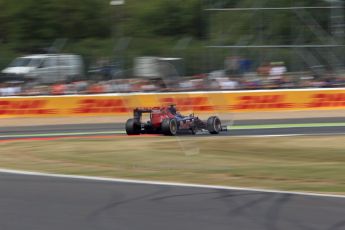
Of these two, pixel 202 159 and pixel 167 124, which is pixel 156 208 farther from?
pixel 167 124

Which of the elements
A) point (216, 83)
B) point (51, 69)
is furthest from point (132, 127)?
point (51, 69)

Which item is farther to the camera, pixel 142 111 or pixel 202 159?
pixel 142 111

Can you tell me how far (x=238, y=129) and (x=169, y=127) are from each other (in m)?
3.69

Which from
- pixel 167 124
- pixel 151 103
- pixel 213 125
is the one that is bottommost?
pixel 151 103

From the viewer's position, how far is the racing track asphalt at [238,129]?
20.6 metres

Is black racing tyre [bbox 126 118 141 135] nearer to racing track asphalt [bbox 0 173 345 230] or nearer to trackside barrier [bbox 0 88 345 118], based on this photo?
trackside barrier [bbox 0 88 345 118]

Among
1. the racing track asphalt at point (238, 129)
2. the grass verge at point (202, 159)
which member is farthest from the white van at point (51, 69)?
the grass verge at point (202, 159)

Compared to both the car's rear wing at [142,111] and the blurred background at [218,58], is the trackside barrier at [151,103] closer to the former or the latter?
the blurred background at [218,58]

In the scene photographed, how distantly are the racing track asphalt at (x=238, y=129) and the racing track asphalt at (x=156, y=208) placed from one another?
985 centimetres

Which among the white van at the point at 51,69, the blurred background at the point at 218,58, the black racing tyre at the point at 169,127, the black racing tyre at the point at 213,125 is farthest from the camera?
the white van at the point at 51,69

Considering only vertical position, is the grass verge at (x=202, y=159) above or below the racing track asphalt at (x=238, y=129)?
above

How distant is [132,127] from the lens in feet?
64.3

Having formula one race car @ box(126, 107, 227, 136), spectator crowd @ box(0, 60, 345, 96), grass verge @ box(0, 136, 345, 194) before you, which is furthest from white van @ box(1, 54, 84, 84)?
grass verge @ box(0, 136, 345, 194)

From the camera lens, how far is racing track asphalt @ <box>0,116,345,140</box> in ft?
67.6
